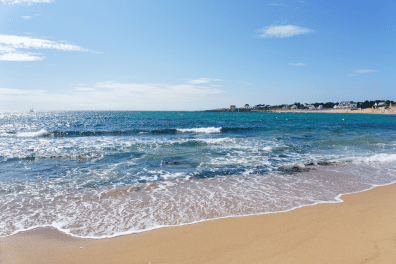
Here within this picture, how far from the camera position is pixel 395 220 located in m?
4.75

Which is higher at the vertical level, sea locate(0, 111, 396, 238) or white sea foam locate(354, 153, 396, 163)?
white sea foam locate(354, 153, 396, 163)

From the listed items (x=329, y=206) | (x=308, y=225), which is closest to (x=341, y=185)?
(x=329, y=206)

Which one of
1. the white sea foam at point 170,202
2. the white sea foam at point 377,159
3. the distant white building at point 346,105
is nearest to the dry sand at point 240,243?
the white sea foam at point 170,202

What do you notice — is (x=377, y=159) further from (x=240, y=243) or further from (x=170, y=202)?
(x=170, y=202)

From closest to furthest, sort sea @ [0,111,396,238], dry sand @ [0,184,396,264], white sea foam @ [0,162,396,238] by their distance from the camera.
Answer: dry sand @ [0,184,396,264]
white sea foam @ [0,162,396,238]
sea @ [0,111,396,238]

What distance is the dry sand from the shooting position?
3.49 meters

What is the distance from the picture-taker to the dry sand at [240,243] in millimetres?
3490

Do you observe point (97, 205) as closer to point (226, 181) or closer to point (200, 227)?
point (200, 227)

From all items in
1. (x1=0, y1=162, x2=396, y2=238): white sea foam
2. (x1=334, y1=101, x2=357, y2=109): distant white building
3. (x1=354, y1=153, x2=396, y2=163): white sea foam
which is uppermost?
(x1=334, y1=101, x2=357, y2=109): distant white building

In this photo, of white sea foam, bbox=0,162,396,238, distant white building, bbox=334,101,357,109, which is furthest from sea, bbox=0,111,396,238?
distant white building, bbox=334,101,357,109

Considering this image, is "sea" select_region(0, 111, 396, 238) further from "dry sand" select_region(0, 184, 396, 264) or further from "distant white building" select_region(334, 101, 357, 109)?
"distant white building" select_region(334, 101, 357, 109)

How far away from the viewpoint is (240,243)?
3.88 m

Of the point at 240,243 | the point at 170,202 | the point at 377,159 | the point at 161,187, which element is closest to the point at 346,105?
the point at 377,159

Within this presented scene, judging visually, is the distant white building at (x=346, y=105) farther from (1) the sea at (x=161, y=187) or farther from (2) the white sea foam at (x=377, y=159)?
(1) the sea at (x=161, y=187)
